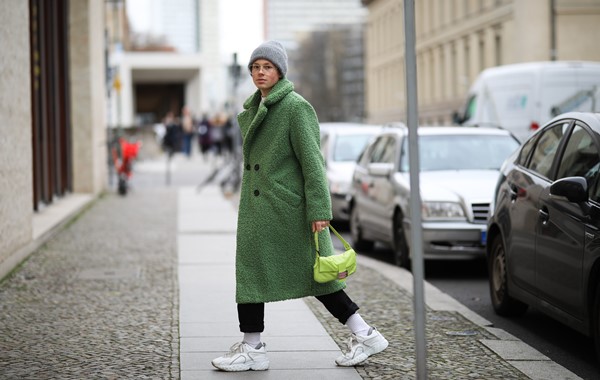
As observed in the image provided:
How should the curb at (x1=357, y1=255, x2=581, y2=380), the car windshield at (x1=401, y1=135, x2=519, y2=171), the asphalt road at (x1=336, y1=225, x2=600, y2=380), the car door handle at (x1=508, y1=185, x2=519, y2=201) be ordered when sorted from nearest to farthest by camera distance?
the curb at (x1=357, y1=255, x2=581, y2=380) → the asphalt road at (x1=336, y1=225, x2=600, y2=380) → the car door handle at (x1=508, y1=185, x2=519, y2=201) → the car windshield at (x1=401, y1=135, x2=519, y2=171)

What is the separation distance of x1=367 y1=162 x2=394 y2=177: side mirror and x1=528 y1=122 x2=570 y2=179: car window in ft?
14.4

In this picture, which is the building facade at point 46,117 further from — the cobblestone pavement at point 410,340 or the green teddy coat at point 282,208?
the green teddy coat at point 282,208

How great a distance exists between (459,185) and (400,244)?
89 centimetres

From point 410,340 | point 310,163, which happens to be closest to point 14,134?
point 410,340

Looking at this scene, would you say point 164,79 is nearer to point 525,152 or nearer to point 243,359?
point 525,152

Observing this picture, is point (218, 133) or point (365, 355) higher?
point (218, 133)

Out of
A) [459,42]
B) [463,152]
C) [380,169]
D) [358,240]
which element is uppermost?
[459,42]

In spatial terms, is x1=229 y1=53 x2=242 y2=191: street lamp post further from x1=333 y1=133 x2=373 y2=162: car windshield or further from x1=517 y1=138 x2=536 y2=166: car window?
x1=517 y1=138 x2=536 y2=166: car window

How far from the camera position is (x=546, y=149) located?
Result: 27.9 ft

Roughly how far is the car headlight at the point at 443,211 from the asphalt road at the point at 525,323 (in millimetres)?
623

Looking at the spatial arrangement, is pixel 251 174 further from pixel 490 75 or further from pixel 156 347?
pixel 490 75

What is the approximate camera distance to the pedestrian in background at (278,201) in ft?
21.2

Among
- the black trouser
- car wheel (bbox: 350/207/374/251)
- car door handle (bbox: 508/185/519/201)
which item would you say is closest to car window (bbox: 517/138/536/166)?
car door handle (bbox: 508/185/519/201)

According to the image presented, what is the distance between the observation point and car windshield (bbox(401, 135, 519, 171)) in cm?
1312
